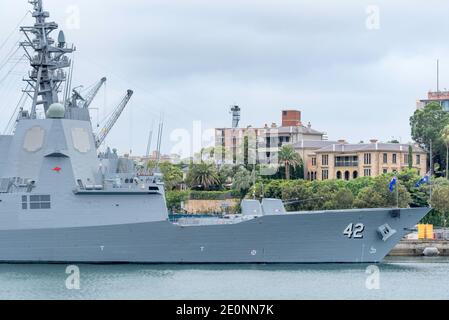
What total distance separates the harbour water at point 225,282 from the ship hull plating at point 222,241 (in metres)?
0.50

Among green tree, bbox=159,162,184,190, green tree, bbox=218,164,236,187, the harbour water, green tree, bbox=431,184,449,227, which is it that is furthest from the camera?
green tree, bbox=218,164,236,187

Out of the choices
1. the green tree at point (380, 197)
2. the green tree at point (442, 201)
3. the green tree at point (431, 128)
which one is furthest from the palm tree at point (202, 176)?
the green tree at point (431, 128)

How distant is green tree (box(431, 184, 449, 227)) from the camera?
210ft

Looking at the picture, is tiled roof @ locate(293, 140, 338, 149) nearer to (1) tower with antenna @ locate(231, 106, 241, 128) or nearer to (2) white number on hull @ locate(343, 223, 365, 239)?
(1) tower with antenna @ locate(231, 106, 241, 128)

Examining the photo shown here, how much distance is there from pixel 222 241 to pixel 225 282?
16.5 ft

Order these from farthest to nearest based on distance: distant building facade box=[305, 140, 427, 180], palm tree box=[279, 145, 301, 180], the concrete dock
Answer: distant building facade box=[305, 140, 427, 180], palm tree box=[279, 145, 301, 180], the concrete dock

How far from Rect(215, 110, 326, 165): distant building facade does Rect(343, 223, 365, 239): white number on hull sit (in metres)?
33.8

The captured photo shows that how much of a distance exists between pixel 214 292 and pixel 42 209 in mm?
10867

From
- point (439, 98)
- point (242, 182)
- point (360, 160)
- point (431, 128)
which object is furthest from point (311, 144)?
point (439, 98)

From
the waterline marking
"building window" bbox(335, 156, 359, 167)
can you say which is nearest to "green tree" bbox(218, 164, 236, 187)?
"building window" bbox(335, 156, 359, 167)

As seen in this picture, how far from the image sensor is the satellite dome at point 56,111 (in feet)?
145

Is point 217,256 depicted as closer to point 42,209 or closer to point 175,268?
point 175,268

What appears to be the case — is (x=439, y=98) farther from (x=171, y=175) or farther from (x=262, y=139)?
(x=171, y=175)
